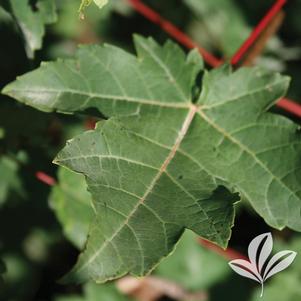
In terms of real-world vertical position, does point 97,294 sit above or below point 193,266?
below

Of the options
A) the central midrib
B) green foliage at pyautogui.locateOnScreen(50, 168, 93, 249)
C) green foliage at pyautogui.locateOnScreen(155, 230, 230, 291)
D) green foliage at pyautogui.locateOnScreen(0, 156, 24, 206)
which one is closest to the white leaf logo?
the central midrib

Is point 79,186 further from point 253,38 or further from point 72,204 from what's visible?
point 253,38

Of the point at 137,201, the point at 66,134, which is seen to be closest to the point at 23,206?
the point at 66,134

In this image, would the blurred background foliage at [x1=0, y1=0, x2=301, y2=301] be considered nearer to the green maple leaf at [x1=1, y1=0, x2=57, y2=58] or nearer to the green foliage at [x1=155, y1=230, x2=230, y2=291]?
the green foliage at [x1=155, y1=230, x2=230, y2=291]

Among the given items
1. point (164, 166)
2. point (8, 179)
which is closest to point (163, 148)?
point (164, 166)

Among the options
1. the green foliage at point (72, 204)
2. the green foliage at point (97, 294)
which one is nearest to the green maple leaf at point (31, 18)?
Result: the green foliage at point (72, 204)

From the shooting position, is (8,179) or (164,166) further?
(8,179)
